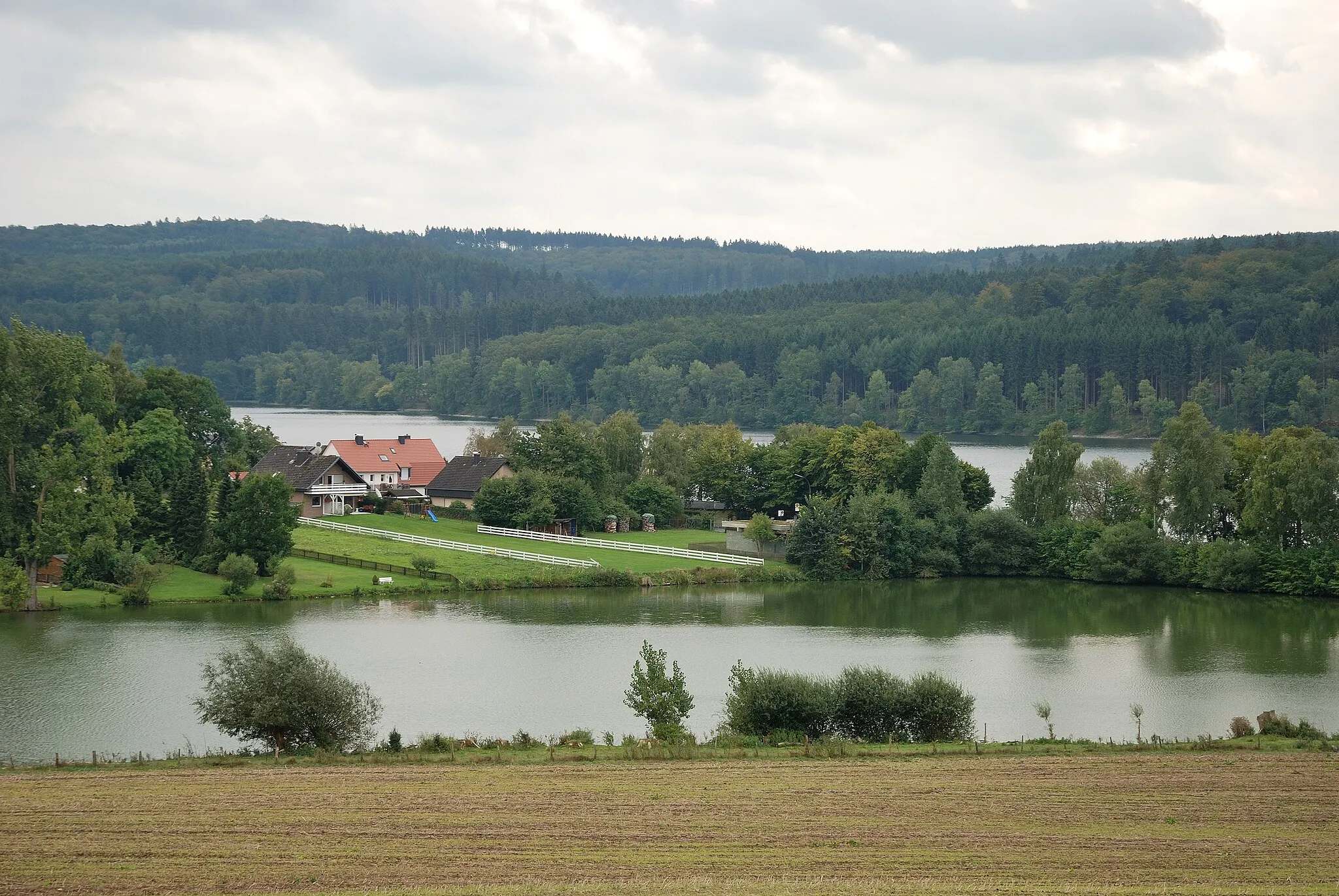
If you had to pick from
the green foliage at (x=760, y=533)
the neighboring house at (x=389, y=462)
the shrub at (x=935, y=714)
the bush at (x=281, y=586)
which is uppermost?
the neighboring house at (x=389, y=462)

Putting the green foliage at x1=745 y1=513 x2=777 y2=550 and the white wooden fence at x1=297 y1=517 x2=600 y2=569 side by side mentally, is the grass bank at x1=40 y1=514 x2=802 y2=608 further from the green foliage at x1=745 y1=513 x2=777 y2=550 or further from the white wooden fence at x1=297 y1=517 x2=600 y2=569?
the green foliage at x1=745 y1=513 x2=777 y2=550

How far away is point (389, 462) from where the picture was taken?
230ft

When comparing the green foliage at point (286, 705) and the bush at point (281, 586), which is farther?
the bush at point (281, 586)

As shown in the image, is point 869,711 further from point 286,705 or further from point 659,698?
point 286,705

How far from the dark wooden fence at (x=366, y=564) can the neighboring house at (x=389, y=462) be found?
1497 cm

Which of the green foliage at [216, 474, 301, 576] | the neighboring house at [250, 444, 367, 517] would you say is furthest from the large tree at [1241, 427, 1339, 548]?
the neighboring house at [250, 444, 367, 517]

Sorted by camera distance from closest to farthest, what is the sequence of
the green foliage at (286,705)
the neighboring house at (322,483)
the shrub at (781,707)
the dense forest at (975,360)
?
the green foliage at (286,705) → the shrub at (781,707) → the neighboring house at (322,483) → the dense forest at (975,360)

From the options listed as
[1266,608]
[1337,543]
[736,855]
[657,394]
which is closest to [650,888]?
[736,855]

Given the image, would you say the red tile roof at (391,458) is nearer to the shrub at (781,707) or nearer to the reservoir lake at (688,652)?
the reservoir lake at (688,652)

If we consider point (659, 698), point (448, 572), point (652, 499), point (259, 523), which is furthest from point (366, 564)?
point (659, 698)

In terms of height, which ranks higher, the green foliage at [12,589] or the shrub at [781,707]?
the green foliage at [12,589]

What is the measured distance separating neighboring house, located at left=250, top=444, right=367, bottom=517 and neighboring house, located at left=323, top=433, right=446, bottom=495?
10.4 feet

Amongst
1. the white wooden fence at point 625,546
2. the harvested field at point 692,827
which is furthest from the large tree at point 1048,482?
the harvested field at point 692,827

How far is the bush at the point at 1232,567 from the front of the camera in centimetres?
5066
